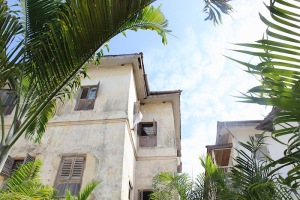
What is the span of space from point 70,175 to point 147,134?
4.26 meters

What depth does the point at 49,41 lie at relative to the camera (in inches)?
101

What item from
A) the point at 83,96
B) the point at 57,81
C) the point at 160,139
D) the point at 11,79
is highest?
the point at 83,96

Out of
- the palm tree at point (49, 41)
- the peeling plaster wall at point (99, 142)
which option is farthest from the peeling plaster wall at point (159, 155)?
the palm tree at point (49, 41)

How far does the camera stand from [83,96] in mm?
11500

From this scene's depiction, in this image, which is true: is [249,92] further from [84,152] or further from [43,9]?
[84,152]

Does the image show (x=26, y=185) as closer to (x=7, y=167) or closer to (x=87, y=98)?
(x=7, y=167)

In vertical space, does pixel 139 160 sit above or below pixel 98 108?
below

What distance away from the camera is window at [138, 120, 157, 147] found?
12039mm

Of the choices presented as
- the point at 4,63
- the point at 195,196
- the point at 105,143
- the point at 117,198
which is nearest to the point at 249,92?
the point at 4,63

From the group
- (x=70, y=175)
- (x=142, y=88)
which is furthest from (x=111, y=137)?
(x=142, y=88)

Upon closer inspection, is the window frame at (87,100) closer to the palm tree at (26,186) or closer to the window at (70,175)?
the window at (70,175)

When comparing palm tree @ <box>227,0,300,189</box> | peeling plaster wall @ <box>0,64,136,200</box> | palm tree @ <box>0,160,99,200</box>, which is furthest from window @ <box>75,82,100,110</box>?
palm tree @ <box>227,0,300,189</box>

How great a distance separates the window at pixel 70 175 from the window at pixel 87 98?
2322 millimetres

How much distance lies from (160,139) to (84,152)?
3.75 metres
